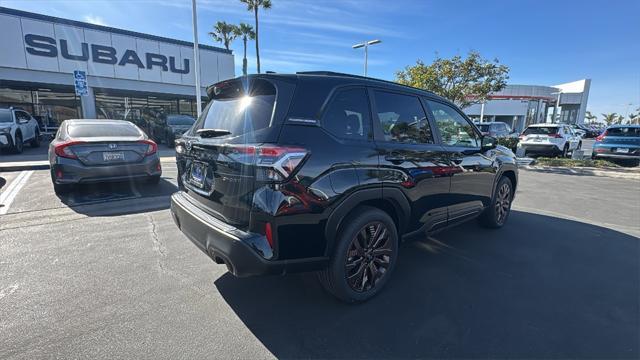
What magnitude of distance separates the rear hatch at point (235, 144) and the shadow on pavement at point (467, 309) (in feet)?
2.99

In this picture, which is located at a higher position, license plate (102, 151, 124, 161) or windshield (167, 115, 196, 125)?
windshield (167, 115, 196, 125)

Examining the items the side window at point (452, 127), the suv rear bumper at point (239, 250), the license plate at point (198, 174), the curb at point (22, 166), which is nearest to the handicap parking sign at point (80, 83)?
the curb at point (22, 166)

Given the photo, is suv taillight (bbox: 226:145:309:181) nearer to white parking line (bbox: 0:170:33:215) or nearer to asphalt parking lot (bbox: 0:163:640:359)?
asphalt parking lot (bbox: 0:163:640:359)

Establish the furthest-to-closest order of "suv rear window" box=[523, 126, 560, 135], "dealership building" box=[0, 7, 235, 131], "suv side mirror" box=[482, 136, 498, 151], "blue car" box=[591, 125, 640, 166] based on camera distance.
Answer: "dealership building" box=[0, 7, 235, 131], "suv rear window" box=[523, 126, 560, 135], "blue car" box=[591, 125, 640, 166], "suv side mirror" box=[482, 136, 498, 151]

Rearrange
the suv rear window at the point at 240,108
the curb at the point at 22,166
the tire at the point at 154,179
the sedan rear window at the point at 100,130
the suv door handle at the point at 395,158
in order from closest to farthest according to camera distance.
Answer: the suv rear window at the point at 240,108 → the suv door handle at the point at 395,158 → the sedan rear window at the point at 100,130 → the tire at the point at 154,179 → the curb at the point at 22,166

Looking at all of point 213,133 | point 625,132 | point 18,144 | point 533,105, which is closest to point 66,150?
point 213,133

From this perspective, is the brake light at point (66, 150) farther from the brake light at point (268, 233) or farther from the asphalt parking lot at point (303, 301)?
the brake light at point (268, 233)

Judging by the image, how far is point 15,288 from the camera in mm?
2846

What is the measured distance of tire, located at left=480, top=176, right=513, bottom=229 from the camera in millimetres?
4660

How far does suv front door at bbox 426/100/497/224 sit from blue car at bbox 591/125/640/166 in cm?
1106

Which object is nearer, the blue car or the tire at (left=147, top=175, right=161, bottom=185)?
the tire at (left=147, top=175, right=161, bottom=185)

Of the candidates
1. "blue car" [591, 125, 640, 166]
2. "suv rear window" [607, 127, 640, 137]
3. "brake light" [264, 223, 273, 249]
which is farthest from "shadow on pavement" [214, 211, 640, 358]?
"suv rear window" [607, 127, 640, 137]

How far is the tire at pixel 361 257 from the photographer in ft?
8.26

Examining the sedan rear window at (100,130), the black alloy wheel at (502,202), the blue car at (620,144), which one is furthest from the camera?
the blue car at (620,144)
